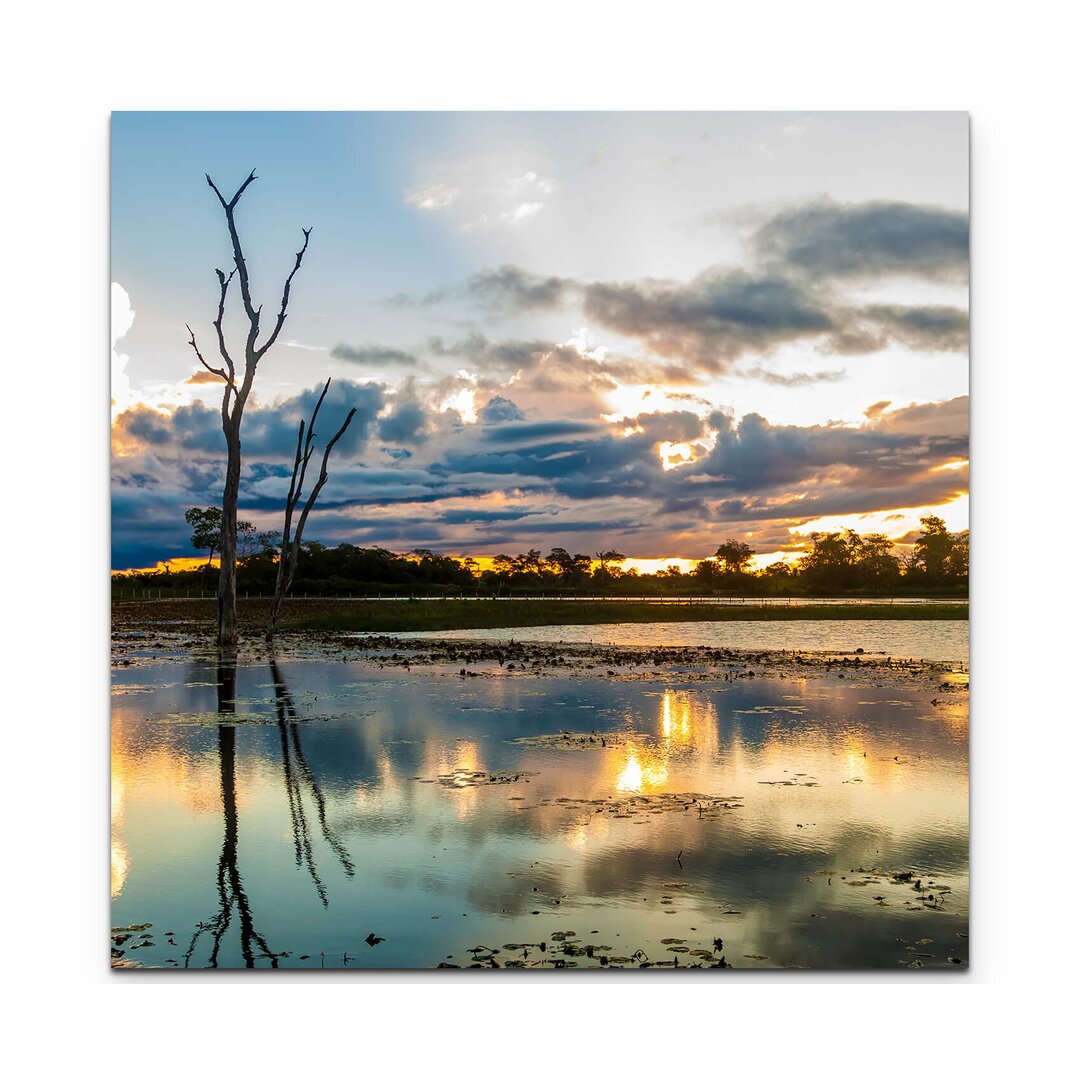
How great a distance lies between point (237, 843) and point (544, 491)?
4748 millimetres

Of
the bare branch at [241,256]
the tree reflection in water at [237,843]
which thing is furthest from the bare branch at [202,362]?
the tree reflection in water at [237,843]

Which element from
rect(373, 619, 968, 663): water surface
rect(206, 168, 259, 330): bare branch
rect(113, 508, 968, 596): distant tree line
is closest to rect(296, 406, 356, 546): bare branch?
rect(113, 508, 968, 596): distant tree line

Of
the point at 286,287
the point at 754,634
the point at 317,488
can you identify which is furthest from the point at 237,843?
the point at 754,634

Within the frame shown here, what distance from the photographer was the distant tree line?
8.07 metres

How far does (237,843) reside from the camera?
6.50 meters

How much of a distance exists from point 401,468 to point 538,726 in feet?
9.77

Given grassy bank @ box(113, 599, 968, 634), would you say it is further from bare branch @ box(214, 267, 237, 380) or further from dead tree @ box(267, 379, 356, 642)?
bare branch @ box(214, 267, 237, 380)

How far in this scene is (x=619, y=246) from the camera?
7855 mm

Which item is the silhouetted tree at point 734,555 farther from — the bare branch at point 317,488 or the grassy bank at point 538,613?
the bare branch at point 317,488

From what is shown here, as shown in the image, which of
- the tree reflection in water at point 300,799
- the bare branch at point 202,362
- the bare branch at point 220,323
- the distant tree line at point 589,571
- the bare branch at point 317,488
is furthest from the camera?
the bare branch at point 317,488

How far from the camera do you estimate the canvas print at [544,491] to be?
6.00m
